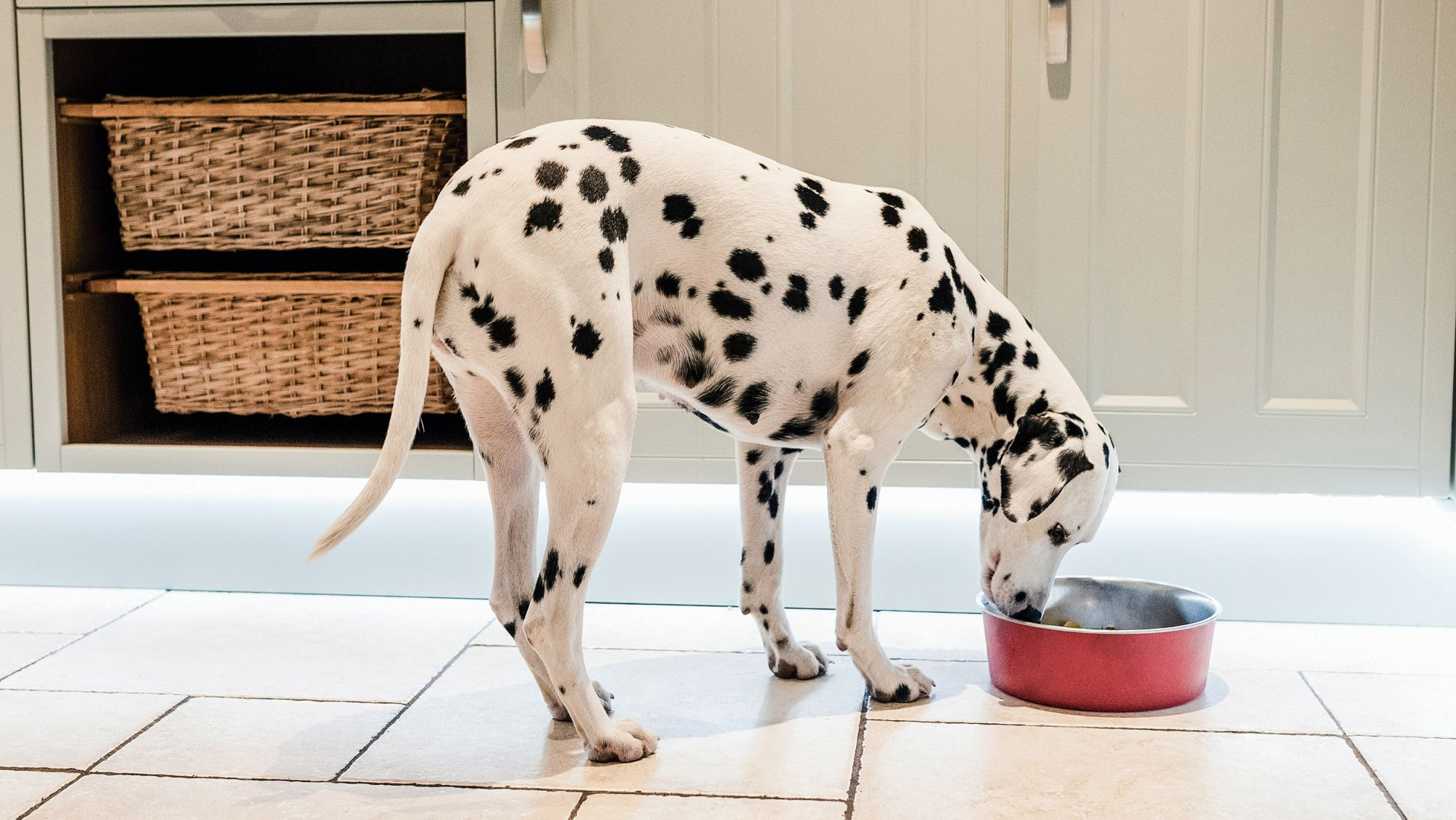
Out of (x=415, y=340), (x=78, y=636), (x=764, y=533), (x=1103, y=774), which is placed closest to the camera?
(x=415, y=340)

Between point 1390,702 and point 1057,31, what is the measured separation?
1.21 m

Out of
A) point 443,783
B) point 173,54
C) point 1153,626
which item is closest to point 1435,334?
point 1153,626

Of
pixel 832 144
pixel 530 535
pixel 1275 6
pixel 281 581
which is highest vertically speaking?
pixel 1275 6

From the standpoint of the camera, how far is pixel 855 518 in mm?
1812

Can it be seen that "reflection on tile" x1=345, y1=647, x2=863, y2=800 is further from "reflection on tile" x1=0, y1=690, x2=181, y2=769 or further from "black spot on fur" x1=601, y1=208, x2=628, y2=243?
"black spot on fur" x1=601, y1=208, x2=628, y2=243

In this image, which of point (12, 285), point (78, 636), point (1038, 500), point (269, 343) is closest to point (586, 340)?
point (1038, 500)

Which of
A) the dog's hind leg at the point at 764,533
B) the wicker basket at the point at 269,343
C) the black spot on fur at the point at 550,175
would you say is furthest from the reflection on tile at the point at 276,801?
the wicker basket at the point at 269,343

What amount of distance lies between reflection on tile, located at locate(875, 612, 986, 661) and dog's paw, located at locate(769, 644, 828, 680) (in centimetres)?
20

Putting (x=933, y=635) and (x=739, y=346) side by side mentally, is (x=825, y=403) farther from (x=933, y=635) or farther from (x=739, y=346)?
(x=933, y=635)

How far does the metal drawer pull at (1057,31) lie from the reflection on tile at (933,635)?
3.30ft

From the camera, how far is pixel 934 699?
1966 mm

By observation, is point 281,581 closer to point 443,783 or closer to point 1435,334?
point 443,783

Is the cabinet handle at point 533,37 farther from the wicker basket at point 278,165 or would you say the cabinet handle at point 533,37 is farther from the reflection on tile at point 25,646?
the reflection on tile at point 25,646

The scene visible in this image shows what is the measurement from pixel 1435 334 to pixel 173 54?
2.66m
